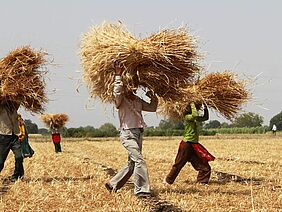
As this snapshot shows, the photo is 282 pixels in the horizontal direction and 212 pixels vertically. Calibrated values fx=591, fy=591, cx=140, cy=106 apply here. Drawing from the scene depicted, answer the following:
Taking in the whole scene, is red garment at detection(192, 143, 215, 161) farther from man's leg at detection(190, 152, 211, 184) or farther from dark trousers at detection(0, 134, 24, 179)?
dark trousers at detection(0, 134, 24, 179)

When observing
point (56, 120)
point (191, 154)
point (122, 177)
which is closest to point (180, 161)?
point (191, 154)

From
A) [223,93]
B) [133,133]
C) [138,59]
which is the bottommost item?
[133,133]

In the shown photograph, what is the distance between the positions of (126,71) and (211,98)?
2345mm

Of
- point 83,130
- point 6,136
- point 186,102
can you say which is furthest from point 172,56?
point 83,130

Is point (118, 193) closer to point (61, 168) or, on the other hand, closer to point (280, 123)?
point (61, 168)

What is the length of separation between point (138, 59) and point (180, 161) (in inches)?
117

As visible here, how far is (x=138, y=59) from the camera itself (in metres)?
8.54

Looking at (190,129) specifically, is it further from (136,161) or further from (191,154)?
(136,161)

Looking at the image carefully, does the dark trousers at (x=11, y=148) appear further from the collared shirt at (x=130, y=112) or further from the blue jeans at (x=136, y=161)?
the collared shirt at (x=130, y=112)

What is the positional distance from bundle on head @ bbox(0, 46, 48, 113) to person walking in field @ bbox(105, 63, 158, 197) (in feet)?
7.27

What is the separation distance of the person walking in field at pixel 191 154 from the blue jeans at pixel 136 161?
1.70 meters

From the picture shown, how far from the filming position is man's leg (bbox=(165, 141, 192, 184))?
10.8 meters

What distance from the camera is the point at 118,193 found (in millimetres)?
9211

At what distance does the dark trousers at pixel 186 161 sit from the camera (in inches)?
426
